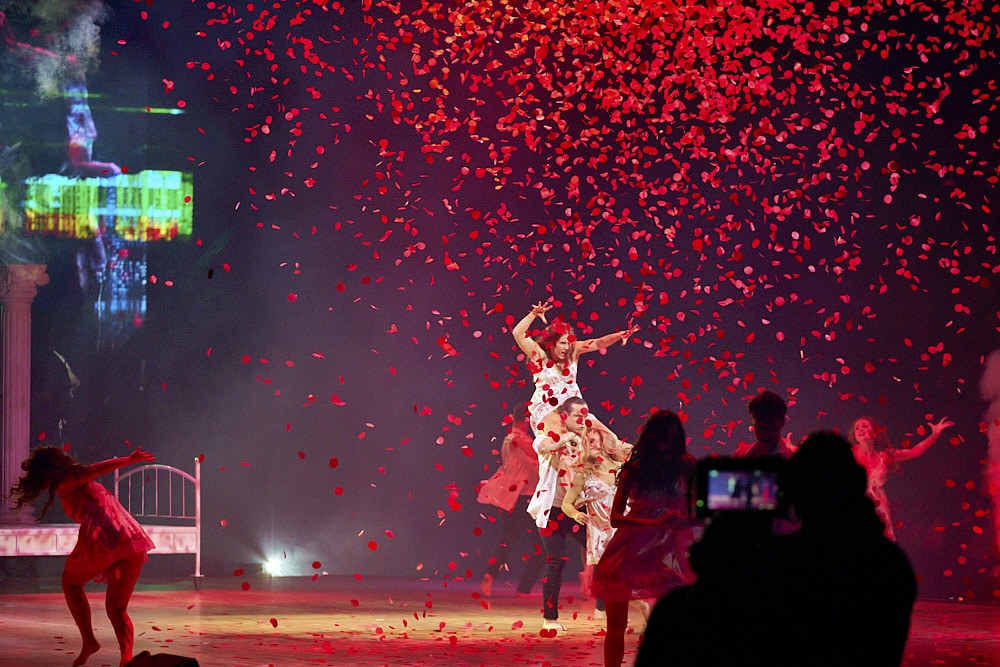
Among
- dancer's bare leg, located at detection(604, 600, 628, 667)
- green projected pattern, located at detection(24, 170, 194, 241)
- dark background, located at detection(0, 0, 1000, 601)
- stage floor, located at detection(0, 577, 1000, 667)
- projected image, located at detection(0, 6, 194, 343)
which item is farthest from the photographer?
green projected pattern, located at detection(24, 170, 194, 241)

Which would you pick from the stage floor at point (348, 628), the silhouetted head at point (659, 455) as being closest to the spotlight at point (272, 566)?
the stage floor at point (348, 628)

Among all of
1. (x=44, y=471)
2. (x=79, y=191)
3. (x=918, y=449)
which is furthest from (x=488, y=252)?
(x=44, y=471)

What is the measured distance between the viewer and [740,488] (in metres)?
1.87

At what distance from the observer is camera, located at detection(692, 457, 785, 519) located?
1.80 m

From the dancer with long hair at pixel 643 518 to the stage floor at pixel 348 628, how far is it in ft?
3.99

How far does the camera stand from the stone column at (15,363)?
12.5 metres

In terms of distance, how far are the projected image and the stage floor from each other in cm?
327

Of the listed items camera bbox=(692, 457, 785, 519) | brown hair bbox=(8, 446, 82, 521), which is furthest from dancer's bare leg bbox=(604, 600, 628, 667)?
camera bbox=(692, 457, 785, 519)

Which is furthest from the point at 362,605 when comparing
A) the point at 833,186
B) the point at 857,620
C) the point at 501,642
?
the point at 857,620

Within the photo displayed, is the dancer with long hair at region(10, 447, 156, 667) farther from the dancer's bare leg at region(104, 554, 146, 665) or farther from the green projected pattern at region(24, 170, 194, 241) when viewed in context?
the green projected pattern at region(24, 170, 194, 241)

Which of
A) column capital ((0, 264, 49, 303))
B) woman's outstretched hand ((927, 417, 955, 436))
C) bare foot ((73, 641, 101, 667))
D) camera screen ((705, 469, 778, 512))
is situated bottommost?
bare foot ((73, 641, 101, 667))

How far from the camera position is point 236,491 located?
1317 centimetres

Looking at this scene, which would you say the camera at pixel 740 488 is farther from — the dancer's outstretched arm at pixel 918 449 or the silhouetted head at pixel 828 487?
the dancer's outstretched arm at pixel 918 449

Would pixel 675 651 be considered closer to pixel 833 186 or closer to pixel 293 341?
pixel 833 186
